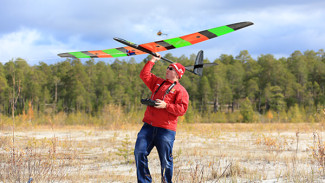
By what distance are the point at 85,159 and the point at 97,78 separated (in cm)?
3660

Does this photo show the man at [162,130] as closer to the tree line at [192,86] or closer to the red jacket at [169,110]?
the red jacket at [169,110]

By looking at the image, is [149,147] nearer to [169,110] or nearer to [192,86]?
[169,110]

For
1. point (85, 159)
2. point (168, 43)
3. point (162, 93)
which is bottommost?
point (85, 159)

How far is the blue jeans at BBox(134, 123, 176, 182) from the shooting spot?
12.2ft

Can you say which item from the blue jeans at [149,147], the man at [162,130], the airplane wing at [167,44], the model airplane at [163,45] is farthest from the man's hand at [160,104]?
the airplane wing at [167,44]

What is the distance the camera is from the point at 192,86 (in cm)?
4184

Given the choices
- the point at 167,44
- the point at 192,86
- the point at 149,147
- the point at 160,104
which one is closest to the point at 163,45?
the point at 167,44

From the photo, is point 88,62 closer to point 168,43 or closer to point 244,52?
point 244,52

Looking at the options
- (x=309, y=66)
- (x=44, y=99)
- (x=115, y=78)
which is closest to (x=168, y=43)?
(x=44, y=99)

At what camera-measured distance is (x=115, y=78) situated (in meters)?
43.1

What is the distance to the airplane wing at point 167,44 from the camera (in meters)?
4.16

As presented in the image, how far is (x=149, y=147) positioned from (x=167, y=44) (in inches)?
61.1

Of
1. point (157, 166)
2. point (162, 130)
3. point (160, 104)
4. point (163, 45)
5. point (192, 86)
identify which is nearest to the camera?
point (160, 104)

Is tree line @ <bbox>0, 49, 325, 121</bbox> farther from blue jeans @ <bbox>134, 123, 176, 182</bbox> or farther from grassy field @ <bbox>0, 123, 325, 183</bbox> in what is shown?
blue jeans @ <bbox>134, 123, 176, 182</bbox>
